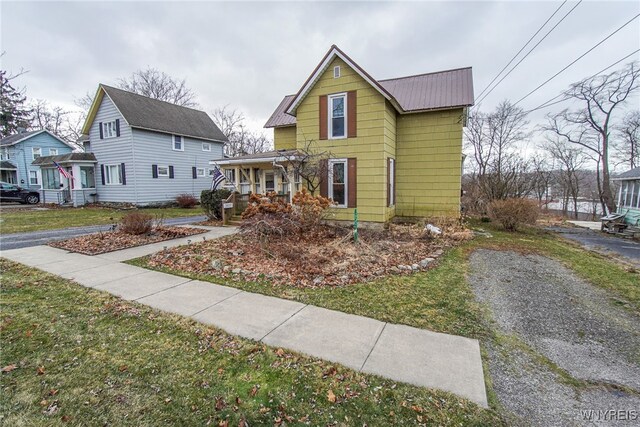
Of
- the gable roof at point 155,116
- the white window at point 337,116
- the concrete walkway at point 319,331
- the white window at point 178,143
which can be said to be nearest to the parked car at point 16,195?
the gable roof at point 155,116

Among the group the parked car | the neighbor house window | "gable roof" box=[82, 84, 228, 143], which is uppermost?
"gable roof" box=[82, 84, 228, 143]

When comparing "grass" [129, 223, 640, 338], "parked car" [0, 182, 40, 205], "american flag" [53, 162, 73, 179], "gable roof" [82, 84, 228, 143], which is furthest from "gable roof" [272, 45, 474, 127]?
"parked car" [0, 182, 40, 205]

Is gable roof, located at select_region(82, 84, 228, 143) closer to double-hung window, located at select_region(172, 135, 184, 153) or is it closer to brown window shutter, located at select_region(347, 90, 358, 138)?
double-hung window, located at select_region(172, 135, 184, 153)

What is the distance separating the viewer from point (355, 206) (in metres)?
10.7

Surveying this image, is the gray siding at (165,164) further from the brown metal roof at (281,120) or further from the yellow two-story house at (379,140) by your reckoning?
the brown metal roof at (281,120)

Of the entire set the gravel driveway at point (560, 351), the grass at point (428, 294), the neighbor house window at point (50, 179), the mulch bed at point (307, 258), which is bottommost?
the gravel driveway at point (560, 351)

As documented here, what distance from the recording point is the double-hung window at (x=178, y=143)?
67.4 ft

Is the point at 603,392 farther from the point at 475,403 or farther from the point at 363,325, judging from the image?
the point at 363,325

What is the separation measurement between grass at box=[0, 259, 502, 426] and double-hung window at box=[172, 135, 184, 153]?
63.5ft

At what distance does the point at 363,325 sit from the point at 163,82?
38787 mm

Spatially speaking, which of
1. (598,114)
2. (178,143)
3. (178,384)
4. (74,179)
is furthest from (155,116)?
(598,114)

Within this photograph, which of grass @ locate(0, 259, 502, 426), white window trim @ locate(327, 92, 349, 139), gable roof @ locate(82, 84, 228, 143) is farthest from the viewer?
gable roof @ locate(82, 84, 228, 143)

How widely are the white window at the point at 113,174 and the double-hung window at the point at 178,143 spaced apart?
3823 millimetres

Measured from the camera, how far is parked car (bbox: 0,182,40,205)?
21.8 m
